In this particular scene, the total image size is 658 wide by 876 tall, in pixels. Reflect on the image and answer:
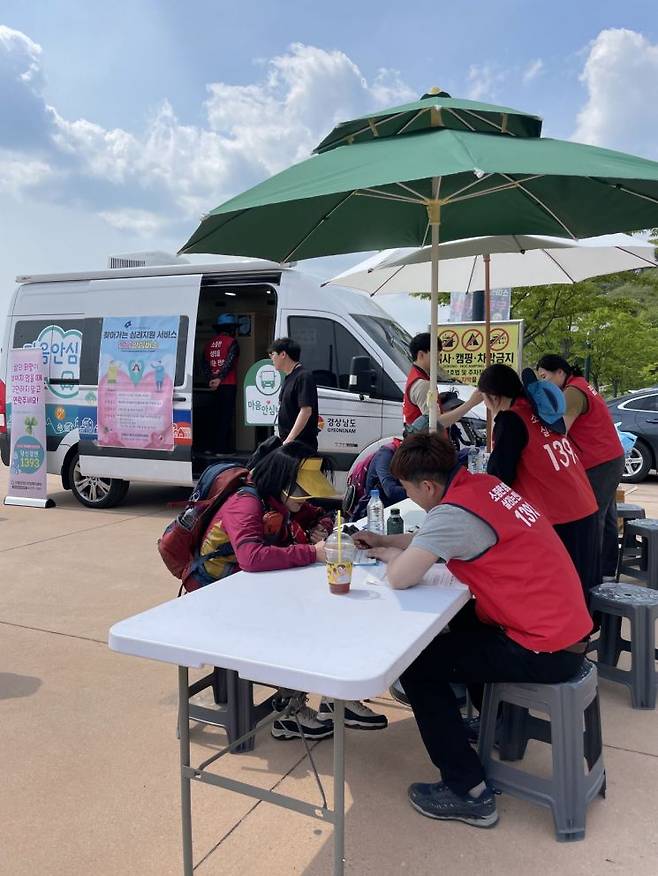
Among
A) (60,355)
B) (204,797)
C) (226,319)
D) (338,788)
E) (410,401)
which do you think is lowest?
(204,797)

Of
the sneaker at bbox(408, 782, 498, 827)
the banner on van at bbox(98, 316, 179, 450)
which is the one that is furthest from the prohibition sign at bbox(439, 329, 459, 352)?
the sneaker at bbox(408, 782, 498, 827)

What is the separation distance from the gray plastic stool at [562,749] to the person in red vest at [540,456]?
93cm

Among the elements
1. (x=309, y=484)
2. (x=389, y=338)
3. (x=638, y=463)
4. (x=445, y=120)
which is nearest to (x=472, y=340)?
(x=389, y=338)

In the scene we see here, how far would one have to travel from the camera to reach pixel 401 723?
3094 mm

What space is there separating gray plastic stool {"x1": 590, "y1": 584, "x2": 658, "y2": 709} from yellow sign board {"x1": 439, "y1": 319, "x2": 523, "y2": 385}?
15.3 feet

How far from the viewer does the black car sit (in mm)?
10078

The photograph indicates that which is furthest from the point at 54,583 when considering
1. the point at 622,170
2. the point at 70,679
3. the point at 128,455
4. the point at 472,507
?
the point at 622,170

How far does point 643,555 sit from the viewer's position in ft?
16.6

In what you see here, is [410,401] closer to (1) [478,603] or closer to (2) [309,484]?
(2) [309,484]

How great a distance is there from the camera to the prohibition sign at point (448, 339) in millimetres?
8023

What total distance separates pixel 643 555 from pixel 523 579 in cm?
323

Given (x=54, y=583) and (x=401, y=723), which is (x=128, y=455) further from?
(x=401, y=723)

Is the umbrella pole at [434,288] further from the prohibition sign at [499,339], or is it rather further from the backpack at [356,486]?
the prohibition sign at [499,339]

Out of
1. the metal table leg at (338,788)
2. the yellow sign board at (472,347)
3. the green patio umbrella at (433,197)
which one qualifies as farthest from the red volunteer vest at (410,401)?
the yellow sign board at (472,347)
